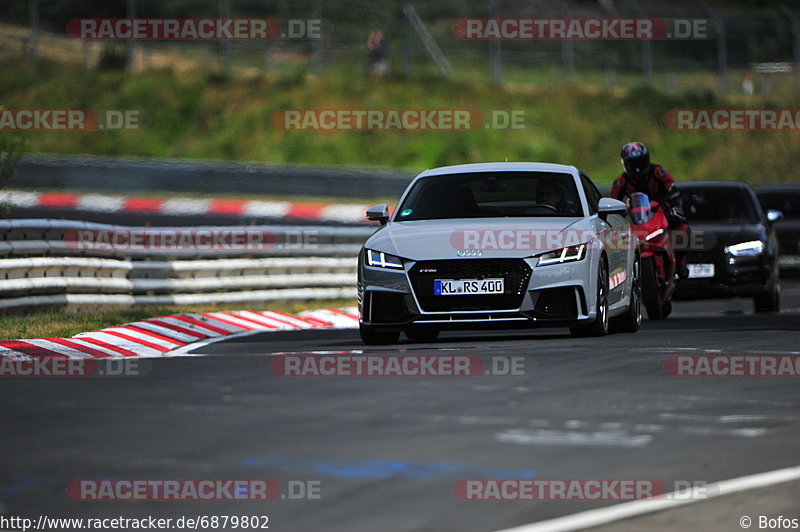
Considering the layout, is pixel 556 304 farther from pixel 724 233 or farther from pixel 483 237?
pixel 724 233

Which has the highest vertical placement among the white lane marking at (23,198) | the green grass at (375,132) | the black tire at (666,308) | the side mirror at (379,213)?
the green grass at (375,132)

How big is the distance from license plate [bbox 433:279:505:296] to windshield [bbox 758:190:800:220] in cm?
1428

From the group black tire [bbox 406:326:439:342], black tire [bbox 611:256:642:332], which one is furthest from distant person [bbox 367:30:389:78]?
black tire [bbox 406:326:439:342]

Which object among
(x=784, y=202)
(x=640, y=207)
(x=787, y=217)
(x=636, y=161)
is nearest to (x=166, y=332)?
(x=640, y=207)

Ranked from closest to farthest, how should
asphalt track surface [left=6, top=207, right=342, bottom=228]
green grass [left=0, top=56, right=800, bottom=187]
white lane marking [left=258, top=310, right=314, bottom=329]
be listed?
white lane marking [left=258, top=310, right=314, bottom=329]
asphalt track surface [left=6, top=207, right=342, bottom=228]
green grass [left=0, top=56, right=800, bottom=187]

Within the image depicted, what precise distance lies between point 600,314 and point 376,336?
1.78m

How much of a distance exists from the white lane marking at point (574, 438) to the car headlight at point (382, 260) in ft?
15.8

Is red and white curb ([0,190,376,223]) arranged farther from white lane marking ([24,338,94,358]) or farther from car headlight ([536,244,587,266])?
car headlight ([536,244,587,266])

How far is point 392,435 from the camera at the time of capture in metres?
7.60

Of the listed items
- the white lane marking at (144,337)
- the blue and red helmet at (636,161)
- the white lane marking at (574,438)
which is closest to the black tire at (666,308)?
the blue and red helmet at (636,161)

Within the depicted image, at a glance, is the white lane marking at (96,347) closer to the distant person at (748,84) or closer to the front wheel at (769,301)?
the front wheel at (769,301)

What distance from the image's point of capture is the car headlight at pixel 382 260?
41.1 ft

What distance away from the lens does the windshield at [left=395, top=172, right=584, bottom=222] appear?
13.4 metres

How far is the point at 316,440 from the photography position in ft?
24.4
